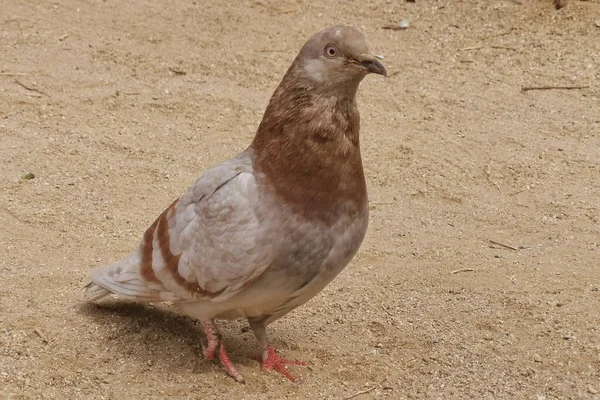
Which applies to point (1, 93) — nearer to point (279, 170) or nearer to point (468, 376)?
point (279, 170)

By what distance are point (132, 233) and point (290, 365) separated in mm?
1544

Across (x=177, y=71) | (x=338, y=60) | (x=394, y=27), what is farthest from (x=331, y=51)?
(x=394, y=27)

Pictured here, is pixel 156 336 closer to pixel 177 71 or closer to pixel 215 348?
pixel 215 348

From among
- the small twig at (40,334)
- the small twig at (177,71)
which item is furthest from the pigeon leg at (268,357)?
the small twig at (177,71)

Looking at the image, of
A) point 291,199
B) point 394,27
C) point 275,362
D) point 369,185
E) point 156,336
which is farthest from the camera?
point 394,27

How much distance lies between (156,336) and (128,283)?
1.18 ft

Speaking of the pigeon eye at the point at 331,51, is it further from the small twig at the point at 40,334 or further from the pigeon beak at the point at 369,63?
the small twig at the point at 40,334

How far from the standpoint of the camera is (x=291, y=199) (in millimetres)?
3445

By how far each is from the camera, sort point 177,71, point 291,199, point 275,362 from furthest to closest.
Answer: point 177,71
point 275,362
point 291,199

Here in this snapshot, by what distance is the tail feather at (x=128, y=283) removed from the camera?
3898mm

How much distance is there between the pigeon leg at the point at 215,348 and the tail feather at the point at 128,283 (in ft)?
0.86

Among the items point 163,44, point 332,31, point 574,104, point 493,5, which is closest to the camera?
point 332,31

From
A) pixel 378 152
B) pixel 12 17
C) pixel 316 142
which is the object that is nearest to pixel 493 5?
pixel 378 152

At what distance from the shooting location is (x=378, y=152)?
6480 mm
